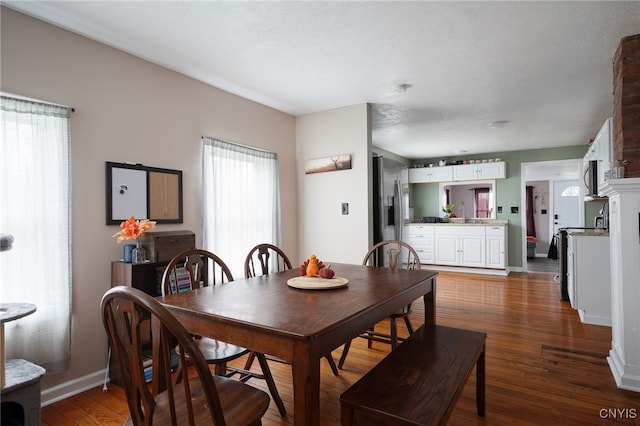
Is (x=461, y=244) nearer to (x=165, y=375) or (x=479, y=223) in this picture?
(x=479, y=223)

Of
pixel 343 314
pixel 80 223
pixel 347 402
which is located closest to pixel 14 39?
pixel 80 223

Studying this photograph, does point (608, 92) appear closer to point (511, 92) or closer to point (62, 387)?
point (511, 92)

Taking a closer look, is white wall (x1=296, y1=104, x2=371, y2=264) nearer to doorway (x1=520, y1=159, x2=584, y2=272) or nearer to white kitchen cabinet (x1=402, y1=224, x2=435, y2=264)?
white kitchen cabinet (x1=402, y1=224, x2=435, y2=264)

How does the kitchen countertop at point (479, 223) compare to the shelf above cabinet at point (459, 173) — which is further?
the shelf above cabinet at point (459, 173)

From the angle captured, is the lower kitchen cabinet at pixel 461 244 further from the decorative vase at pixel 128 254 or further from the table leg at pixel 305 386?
the table leg at pixel 305 386

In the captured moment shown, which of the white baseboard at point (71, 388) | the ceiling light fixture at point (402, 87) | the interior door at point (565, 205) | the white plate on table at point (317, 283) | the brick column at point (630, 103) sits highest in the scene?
the ceiling light fixture at point (402, 87)

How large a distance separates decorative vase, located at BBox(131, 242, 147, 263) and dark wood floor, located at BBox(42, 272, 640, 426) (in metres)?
0.89

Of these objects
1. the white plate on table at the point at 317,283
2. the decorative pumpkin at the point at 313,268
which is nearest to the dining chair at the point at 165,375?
the white plate on table at the point at 317,283

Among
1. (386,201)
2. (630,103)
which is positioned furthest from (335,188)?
(630,103)

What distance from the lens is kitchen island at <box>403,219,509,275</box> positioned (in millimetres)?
6348

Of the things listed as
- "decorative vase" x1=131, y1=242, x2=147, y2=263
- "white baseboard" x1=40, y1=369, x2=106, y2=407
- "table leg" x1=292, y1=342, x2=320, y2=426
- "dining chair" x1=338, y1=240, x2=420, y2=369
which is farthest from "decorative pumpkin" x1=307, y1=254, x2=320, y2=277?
"white baseboard" x1=40, y1=369, x2=106, y2=407

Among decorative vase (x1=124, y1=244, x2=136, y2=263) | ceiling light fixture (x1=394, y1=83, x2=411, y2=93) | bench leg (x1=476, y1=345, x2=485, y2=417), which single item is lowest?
bench leg (x1=476, y1=345, x2=485, y2=417)

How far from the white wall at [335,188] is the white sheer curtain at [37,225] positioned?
103 inches

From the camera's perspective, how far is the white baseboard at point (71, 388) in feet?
7.23
